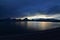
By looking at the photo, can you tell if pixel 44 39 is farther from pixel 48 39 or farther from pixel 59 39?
pixel 59 39

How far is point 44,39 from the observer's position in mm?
14680

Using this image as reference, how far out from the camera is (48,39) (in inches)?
572

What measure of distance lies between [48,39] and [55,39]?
761mm

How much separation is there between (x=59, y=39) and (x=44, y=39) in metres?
1.64

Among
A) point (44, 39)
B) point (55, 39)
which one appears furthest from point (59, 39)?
point (44, 39)

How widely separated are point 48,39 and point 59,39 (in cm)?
119

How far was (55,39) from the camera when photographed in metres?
14.3

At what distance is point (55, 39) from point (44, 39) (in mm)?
1208

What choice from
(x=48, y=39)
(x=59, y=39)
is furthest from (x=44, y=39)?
(x=59, y=39)

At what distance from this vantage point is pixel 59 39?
46.3 feet

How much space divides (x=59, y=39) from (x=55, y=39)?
1.41ft

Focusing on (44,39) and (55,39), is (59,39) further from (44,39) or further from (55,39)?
(44,39)
